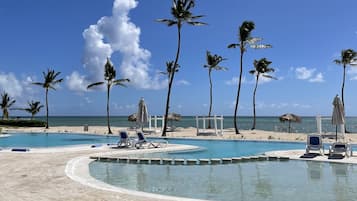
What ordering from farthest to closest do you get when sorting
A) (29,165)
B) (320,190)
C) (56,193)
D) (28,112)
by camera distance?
(28,112), (29,165), (320,190), (56,193)

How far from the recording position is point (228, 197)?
7137 mm

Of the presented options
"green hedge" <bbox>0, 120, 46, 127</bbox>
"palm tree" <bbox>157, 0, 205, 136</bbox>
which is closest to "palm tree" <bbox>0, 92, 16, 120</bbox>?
"green hedge" <bbox>0, 120, 46, 127</bbox>

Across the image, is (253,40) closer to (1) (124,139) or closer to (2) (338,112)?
(2) (338,112)

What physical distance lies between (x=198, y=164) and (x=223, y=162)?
92cm

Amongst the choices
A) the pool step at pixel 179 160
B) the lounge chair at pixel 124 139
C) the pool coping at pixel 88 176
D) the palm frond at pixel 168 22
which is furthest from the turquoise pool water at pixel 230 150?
the palm frond at pixel 168 22

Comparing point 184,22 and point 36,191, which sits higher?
point 184,22

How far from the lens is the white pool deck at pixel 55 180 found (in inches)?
260

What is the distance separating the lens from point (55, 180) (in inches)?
322

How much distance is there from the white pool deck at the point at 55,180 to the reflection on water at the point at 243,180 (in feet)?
2.19

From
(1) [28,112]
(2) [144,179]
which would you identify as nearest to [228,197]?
(2) [144,179]

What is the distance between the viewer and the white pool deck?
21.6 feet

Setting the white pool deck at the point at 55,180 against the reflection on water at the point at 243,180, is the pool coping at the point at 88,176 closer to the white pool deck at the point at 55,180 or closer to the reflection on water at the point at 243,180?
the white pool deck at the point at 55,180

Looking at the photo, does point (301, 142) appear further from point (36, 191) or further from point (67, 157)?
point (36, 191)

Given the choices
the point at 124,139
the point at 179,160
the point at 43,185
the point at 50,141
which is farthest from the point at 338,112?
the point at 50,141
